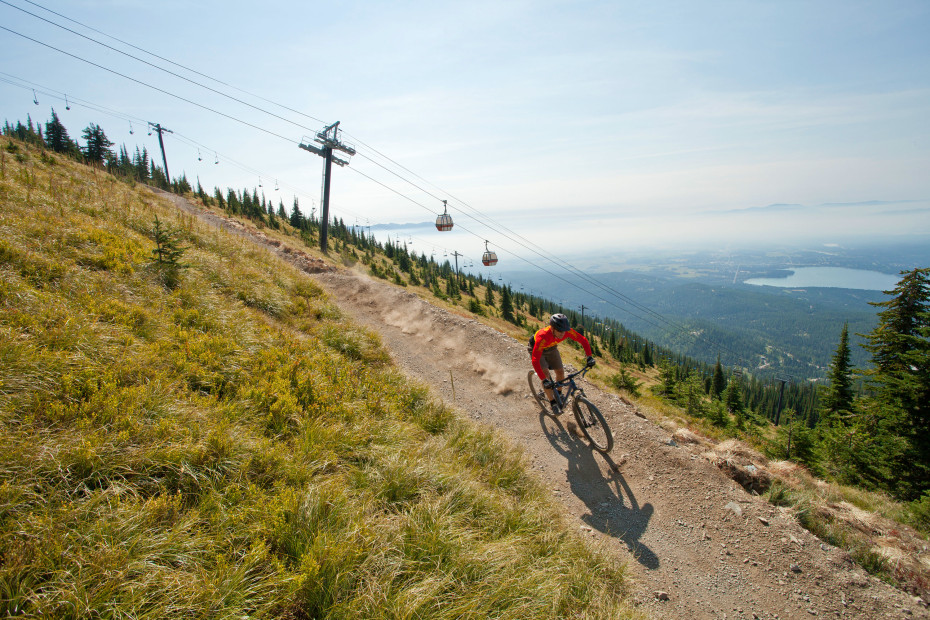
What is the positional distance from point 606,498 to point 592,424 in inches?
57.3

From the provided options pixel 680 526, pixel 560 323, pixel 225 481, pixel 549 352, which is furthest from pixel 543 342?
pixel 225 481

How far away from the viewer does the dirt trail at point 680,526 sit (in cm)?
448

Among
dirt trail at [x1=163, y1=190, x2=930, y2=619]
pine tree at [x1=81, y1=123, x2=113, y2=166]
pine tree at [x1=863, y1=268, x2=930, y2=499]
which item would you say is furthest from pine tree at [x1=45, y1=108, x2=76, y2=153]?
pine tree at [x1=863, y1=268, x2=930, y2=499]

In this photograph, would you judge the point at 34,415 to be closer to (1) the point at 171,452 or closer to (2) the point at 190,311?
(1) the point at 171,452

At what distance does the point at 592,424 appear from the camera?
731cm

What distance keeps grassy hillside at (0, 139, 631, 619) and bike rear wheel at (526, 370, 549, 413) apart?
250 centimetres

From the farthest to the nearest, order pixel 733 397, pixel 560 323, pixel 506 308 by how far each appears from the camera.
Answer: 1. pixel 506 308
2. pixel 733 397
3. pixel 560 323

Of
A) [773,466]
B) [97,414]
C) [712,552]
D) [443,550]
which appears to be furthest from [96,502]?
[773,466]

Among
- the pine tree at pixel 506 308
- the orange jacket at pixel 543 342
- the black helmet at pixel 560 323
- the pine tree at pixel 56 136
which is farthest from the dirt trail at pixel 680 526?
the pine tree at pixel 56 136

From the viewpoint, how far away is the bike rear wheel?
8758 mm

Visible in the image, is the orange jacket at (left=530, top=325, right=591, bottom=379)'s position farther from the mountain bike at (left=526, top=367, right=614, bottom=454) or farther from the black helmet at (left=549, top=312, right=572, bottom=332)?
the mountain bike at (left=526, top=367, right=614, bottom=454)

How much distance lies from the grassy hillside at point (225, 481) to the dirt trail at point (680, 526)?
122 cm

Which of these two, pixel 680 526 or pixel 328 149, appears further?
pixel 328 149

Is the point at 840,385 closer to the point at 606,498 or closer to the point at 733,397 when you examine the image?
the point at 733,397
